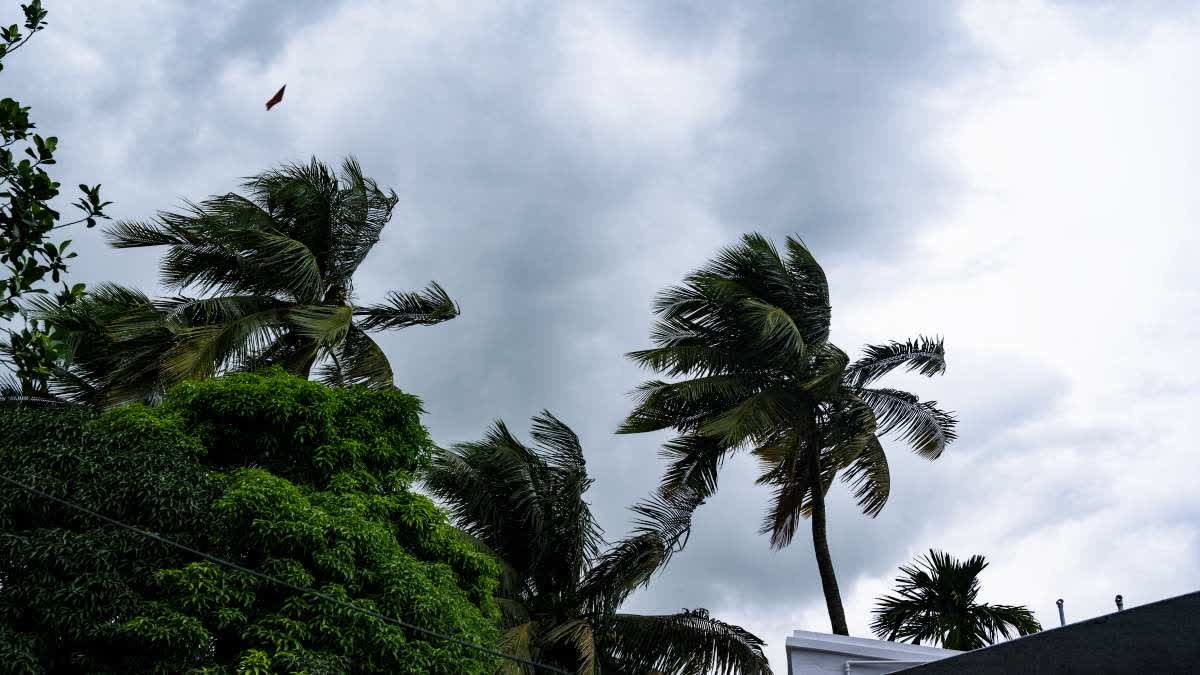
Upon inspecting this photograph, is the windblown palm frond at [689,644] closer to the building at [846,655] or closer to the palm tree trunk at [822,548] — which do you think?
the palm tree trunk at [822,548]

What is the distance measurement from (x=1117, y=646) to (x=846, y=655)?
4.07 meters

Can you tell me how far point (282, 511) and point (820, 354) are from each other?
1042 cm

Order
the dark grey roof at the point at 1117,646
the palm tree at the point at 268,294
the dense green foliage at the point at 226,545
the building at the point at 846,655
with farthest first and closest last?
the palm tree at the point at 268,294 < the dense green foliage at the point at 226,545 < the building at the point at 846,655 < the dark grey roof at the point at 1117,646

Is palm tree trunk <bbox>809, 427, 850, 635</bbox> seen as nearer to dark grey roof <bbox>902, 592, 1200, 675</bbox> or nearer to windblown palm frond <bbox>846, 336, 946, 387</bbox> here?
windblown palm frond <bbox>846, 336, 946, 387</bbox>

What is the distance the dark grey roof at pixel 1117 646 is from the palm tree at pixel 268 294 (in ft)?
37.0

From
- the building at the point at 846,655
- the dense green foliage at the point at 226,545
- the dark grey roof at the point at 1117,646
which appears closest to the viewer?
the dark grey roof at the point at 1117,646

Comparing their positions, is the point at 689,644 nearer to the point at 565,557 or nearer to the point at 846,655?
the point at 565,557

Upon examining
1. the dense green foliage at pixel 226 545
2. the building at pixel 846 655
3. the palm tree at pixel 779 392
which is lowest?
the building at pixel 846 655

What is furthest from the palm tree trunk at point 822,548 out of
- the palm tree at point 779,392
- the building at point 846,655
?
the building at point 846,655

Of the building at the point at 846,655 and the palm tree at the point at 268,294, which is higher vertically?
the palm tree at the point at 268,294

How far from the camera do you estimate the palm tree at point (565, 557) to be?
18.8 m

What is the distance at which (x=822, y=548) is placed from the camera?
20.1m

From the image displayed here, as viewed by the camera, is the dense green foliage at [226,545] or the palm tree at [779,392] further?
the palm tree at [779,392]

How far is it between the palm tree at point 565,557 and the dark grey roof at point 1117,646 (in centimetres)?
959
